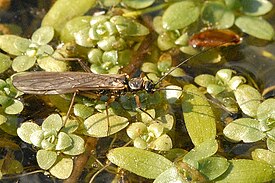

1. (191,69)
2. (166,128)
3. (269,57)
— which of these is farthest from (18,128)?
(269,57)

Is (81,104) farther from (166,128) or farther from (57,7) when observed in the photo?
(57,7)

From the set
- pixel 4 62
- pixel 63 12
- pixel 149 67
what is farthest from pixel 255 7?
pixel 4 62

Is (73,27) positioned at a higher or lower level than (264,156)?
higher

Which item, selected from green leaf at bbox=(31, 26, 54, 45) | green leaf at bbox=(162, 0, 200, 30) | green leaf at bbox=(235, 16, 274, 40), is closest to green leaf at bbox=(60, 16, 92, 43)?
green leaf at bbox=(31, 26, 54, 45)

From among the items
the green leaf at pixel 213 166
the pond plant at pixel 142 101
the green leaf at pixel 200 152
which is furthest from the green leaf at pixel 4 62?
the green leaf at pixel 213 166

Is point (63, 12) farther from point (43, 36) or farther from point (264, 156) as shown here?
point (264, 156)

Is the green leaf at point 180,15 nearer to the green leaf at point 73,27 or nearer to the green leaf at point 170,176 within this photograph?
the green leaf at point 73,27
